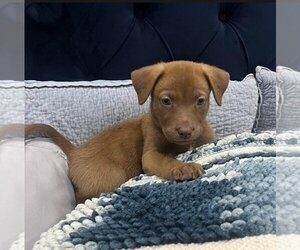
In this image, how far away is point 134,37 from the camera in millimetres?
1616

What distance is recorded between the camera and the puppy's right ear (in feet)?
3.74

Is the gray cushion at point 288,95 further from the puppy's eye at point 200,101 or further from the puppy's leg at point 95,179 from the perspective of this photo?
the puppy's leg at point 95,179

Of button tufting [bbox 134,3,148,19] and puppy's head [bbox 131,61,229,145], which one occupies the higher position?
button tufting [bbox 134,3,148,19]

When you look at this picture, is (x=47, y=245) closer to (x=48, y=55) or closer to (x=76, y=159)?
(x=76, y=159)

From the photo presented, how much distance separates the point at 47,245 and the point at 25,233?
0.32ft

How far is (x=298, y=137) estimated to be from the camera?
98cm

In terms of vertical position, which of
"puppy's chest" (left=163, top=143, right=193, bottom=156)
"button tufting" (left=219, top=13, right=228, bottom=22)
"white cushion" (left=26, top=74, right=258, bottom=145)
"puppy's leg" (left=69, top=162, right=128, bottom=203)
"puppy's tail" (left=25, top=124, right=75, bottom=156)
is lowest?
"puppy's leg" (left=69, top=162, right=128, bottom=203)

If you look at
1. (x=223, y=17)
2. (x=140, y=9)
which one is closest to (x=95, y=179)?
(x=140, y=9)

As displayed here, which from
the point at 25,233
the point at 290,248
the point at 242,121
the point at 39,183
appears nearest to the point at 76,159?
the point at 39,183

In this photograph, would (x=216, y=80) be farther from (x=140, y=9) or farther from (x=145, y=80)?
(x=140, y=9)

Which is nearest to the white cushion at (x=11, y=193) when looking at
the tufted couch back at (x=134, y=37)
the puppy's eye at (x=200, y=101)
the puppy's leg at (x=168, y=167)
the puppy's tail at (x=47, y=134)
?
the puppy's tail at (x=47, y=134)

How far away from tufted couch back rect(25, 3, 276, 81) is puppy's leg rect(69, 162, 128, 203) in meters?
0.45

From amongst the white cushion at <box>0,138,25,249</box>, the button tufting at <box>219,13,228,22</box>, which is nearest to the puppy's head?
the white cushion at <box>0,138,25,249</box>

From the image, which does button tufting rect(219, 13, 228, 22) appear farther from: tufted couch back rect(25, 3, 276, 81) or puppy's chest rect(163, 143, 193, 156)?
puppy's chest rect(163, 143, 193, 156)
